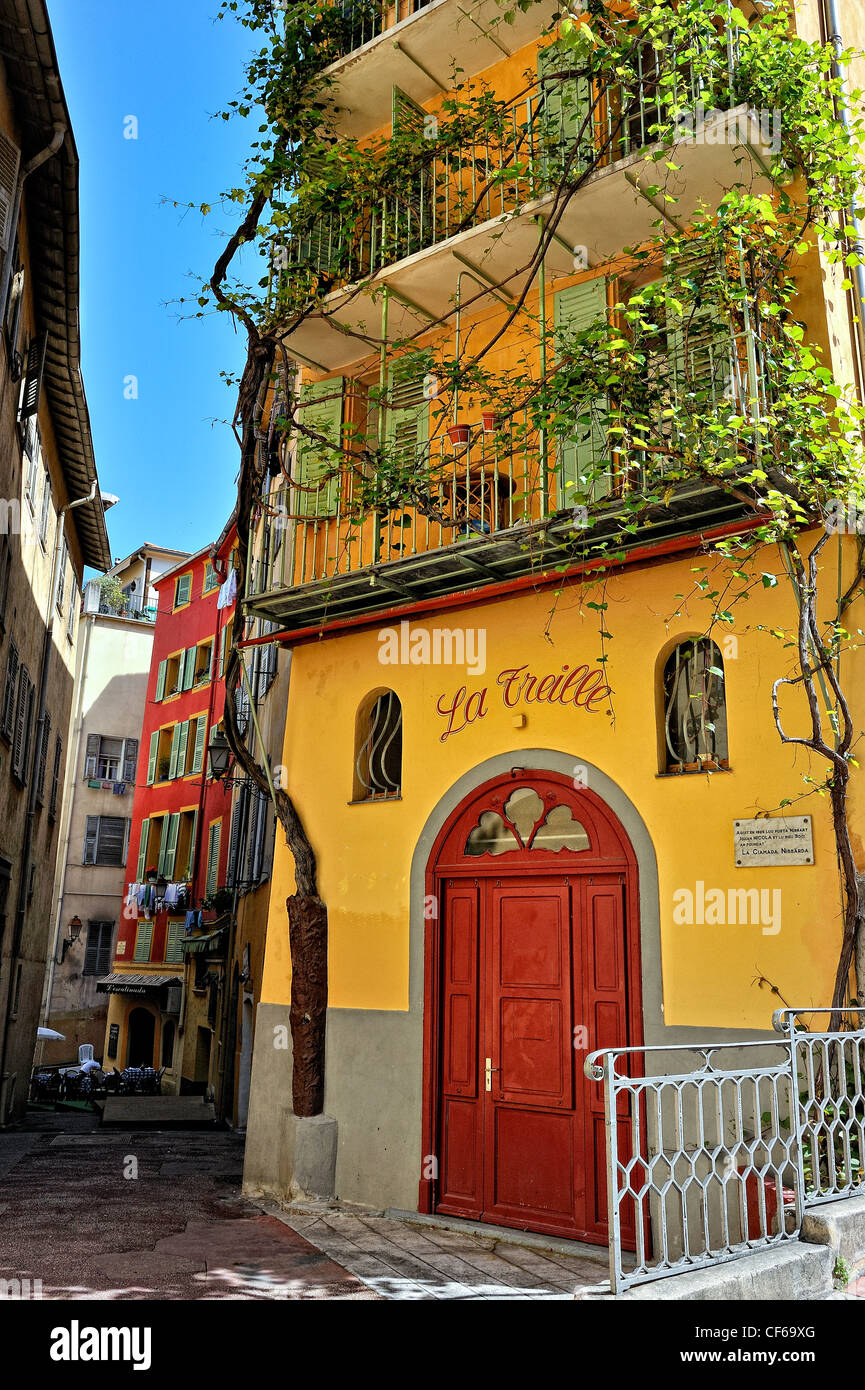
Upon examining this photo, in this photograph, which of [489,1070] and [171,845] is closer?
[489,1070]

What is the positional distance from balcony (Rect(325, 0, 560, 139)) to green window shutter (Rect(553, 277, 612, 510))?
2807mm

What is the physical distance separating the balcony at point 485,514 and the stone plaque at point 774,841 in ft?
7.37

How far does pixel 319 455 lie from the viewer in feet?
37.0

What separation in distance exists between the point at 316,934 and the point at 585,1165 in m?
3.41

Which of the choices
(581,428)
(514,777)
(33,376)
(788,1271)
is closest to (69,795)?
(33,376)

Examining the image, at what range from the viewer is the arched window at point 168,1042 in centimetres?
2914

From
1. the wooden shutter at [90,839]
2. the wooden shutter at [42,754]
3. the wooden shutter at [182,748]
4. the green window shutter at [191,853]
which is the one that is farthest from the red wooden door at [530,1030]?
the wooden shutter at [90,839]

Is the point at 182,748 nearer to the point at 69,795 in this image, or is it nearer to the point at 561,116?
the point at 69,795

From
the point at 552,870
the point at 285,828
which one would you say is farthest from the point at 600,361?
the point at 285,828

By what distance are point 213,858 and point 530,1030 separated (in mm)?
17521

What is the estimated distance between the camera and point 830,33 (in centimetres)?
927

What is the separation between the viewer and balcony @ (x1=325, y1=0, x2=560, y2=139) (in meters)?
10.7

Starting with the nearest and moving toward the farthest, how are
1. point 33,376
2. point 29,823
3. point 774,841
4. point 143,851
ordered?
point 774,841 < point 33,376 < point 29,823 < point 143,851

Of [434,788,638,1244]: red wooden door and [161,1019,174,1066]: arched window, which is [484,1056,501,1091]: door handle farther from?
[161,1019,174,1066]: arched window
